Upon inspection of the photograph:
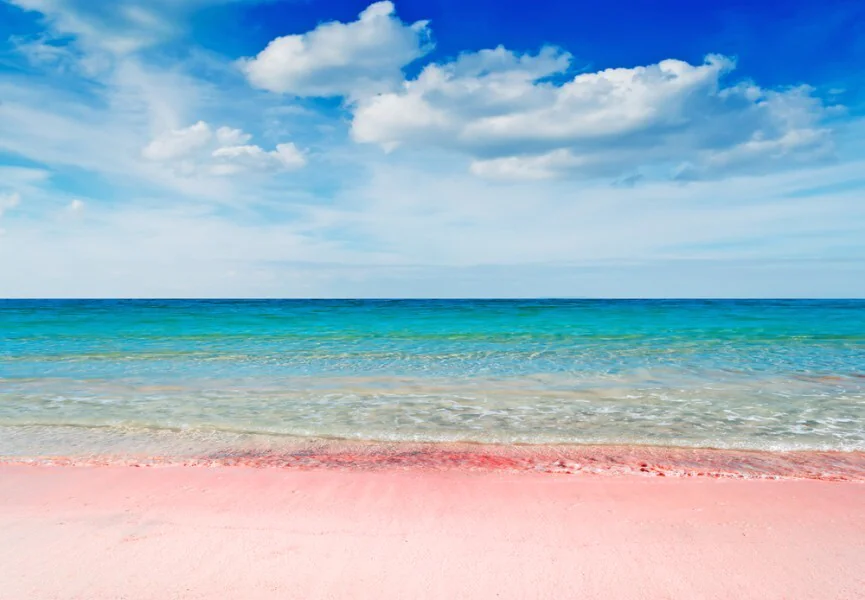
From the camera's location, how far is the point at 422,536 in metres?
4.37

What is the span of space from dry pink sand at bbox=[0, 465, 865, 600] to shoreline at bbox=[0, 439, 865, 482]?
1.08 feet

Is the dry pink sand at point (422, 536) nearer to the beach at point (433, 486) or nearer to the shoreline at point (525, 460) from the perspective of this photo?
the beach at point (433, 486)

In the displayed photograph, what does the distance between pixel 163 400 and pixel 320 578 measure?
7864mm

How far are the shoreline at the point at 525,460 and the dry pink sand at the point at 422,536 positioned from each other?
330 mm

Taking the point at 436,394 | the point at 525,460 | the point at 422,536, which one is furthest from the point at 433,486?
the point at 436,394

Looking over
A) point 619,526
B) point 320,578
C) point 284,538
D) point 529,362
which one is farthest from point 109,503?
point 529,362

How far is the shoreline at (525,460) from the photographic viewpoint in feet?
20.0

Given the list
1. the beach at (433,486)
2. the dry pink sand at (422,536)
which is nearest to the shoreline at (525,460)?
the beach at (433,486)

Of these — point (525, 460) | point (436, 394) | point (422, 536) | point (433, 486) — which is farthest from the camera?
point (436, 394)

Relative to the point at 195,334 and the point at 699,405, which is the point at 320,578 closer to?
the point at 699,405

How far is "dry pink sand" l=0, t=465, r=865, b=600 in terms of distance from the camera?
3.63 metres

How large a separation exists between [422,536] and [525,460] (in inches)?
98.6

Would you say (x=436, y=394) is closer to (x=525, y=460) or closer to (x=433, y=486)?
(x=525, y=460)

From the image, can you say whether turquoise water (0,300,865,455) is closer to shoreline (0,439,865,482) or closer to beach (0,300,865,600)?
beach (0,300,865,600)
